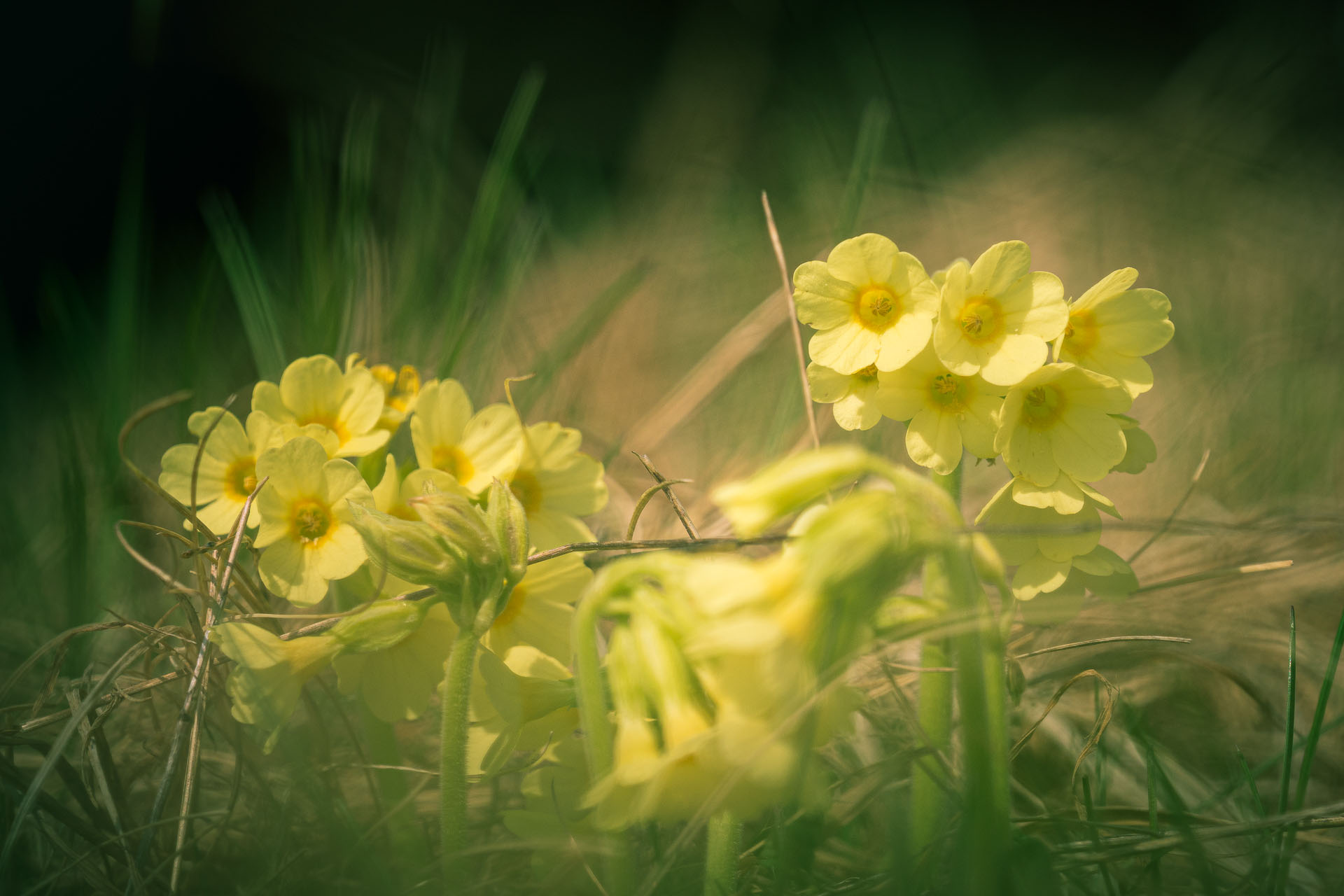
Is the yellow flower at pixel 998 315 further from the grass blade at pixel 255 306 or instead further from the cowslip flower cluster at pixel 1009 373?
the grass blade at pixel 255 306

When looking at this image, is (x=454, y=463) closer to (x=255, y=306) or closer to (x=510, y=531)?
(x=510, y=531)

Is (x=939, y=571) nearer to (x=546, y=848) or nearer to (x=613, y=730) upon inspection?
(x=613, y=730)

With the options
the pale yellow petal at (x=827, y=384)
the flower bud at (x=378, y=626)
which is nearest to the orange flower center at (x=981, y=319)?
the pale yellow petal at (x=827, y=384)

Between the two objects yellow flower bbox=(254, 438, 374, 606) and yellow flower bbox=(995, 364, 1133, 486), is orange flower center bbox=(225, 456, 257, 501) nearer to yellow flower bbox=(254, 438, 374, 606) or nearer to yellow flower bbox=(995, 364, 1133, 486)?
yellow flower bbox=(254, 438, 374, 606)

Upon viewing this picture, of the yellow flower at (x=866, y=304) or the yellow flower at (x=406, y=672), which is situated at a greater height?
the yellow flower at (x=866, y=304)

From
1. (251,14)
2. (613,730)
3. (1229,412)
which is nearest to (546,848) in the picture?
(613,730)

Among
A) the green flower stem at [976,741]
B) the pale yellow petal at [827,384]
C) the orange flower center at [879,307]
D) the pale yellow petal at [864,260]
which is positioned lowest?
the green flower stem at [976,741]

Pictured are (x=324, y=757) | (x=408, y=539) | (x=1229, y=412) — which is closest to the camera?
(x=408, y=539)
